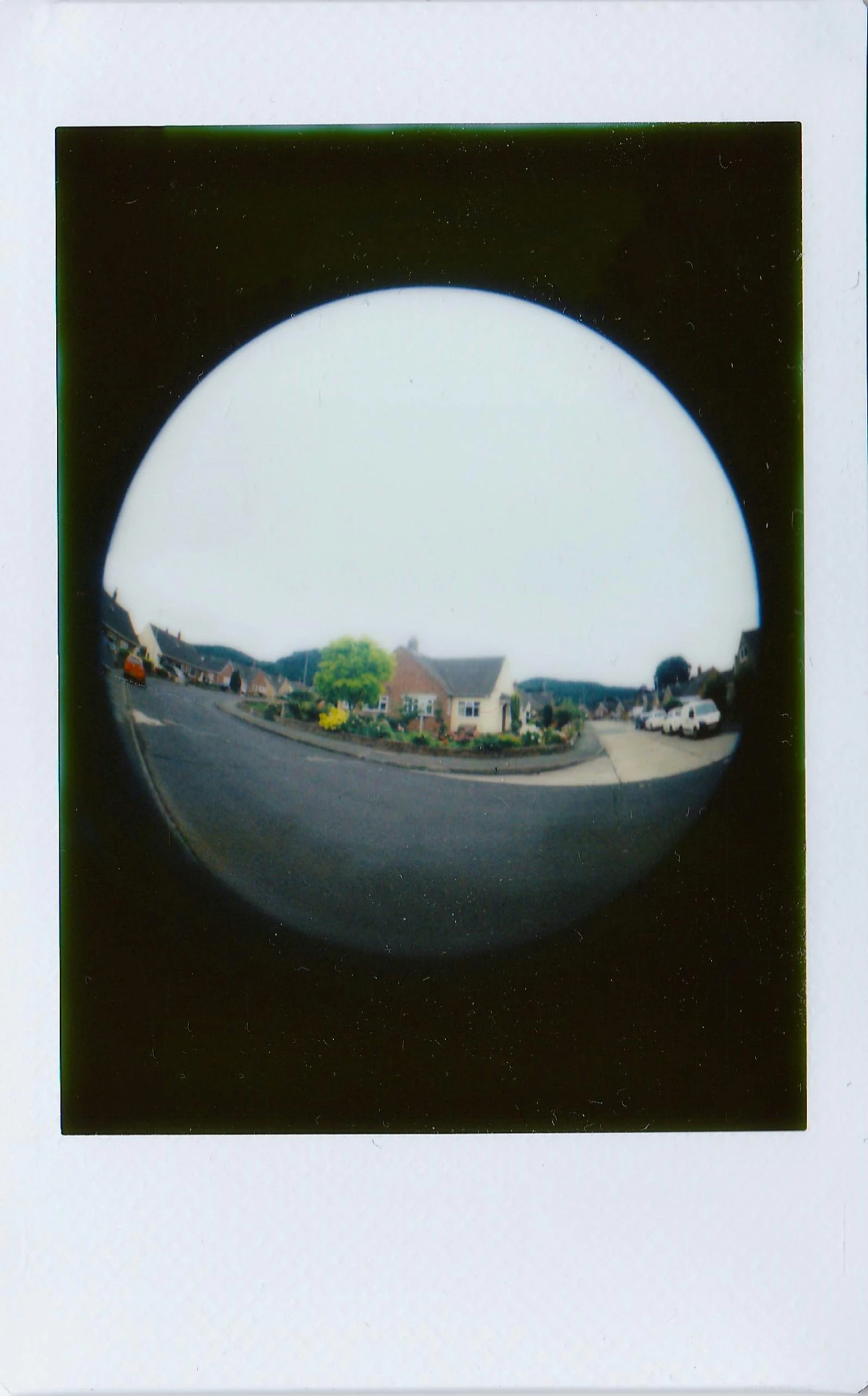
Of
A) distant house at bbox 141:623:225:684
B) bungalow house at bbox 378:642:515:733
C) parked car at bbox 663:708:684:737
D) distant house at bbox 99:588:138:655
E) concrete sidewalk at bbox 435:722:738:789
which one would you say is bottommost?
concrete sidewalk at bbox 435:722:738:789

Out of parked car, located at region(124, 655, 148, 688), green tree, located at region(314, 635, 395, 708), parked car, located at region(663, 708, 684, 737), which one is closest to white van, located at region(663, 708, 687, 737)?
parked car, located at region(663, 708, 684, 737)

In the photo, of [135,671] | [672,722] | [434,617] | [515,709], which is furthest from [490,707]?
[135,671]

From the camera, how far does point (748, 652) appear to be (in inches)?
43.6

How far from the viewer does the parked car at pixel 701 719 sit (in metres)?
1.08

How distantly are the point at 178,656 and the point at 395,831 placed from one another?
14.9 inches

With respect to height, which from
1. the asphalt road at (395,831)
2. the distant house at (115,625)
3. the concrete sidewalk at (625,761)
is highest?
the distant house at (115,625)

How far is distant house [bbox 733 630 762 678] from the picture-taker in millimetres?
1100

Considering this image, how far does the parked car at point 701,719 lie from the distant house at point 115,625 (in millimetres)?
763

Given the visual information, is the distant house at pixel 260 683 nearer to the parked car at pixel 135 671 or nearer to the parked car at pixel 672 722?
the parked car at pixel 135 671

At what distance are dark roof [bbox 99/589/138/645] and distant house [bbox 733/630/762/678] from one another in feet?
2.74

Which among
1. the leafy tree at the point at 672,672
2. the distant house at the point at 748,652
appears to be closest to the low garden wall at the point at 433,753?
the leafy tree at the point at 672,672

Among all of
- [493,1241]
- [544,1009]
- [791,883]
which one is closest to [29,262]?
[544,1009]

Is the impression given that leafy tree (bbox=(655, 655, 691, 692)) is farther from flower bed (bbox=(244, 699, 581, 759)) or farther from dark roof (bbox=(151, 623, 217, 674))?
dark roof (bbox=(151, 623, 217, 674))

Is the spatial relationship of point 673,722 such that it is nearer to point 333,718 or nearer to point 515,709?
point 515,709
